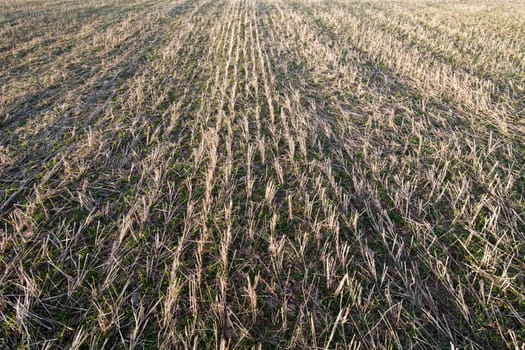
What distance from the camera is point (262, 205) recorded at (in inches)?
142

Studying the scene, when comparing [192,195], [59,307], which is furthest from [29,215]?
[192,195]

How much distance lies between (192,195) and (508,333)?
10.9 feet

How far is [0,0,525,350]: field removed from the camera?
7.96ft

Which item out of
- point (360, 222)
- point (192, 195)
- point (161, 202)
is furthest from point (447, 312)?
point (161, 202)

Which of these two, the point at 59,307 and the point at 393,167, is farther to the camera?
the point at 393,167

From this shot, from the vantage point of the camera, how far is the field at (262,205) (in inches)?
95.5

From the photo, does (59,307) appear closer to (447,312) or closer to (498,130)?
(447,312)

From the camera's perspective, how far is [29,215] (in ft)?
11.3

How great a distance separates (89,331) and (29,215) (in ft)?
6.17

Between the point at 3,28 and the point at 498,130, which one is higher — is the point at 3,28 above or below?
above

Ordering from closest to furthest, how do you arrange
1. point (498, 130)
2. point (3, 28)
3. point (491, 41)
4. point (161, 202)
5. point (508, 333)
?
point (508, 333)
point (161, 202)
point (498, 130)
point (491, 41)
point (3, 28)

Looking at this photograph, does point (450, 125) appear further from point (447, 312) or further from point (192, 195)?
point (192, 195)

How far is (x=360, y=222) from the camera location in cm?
338

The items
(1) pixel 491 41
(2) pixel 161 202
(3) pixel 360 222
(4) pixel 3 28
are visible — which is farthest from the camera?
(4) pixel 3 28
